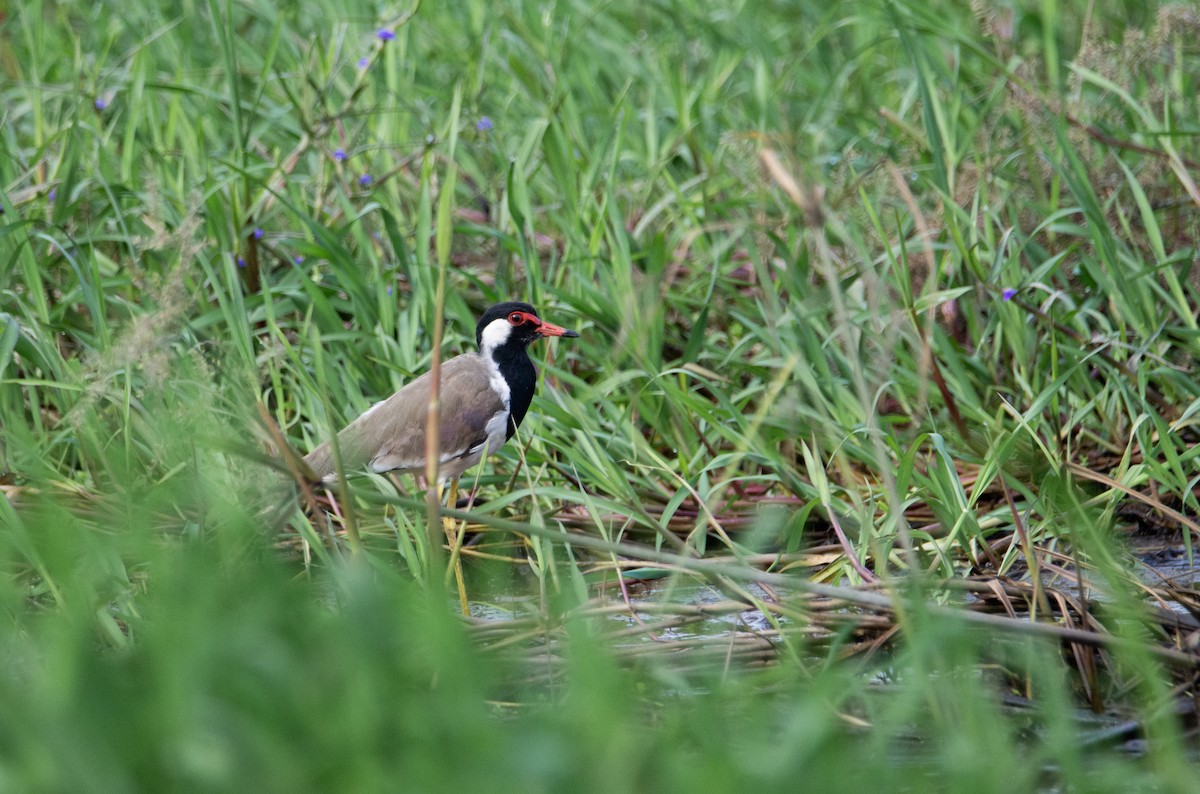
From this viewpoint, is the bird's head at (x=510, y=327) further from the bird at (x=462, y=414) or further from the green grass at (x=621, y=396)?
the green grass at (x=621, y=396)

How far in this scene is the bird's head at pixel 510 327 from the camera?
4094 millimetres

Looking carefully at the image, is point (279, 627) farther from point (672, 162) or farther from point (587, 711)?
point (672, 162)

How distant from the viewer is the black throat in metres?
4.02

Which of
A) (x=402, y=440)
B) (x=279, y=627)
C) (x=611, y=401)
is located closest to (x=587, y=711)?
(x=279, y=627)

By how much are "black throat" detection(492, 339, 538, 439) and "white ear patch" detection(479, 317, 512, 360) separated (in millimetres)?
16

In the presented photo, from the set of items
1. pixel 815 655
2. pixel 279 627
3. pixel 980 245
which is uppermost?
pixel 279 627

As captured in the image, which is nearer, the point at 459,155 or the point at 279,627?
the point at 279,627

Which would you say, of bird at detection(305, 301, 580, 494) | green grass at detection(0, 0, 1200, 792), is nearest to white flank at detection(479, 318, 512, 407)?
bird at detection(305, 301, 580, 494)

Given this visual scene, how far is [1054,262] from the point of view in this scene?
4.19m

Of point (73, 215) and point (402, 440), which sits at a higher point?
point (73, 215)

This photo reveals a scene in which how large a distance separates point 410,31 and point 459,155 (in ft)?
1.76

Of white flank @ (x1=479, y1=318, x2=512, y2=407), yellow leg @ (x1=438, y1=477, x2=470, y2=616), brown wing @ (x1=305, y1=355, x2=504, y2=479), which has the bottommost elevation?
yellow leg @ (x1=438, y1=477, x2=470, y2=616)

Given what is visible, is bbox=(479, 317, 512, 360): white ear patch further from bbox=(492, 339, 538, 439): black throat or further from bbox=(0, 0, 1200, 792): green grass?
bbox=(0, 0, 1200, 792): green grass

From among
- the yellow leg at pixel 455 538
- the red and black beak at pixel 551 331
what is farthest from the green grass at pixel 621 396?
the red and black beak at pixel 551 331
